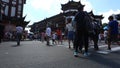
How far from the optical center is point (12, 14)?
154ft

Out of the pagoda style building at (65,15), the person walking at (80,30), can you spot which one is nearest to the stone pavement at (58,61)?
the person walking at (80,30)

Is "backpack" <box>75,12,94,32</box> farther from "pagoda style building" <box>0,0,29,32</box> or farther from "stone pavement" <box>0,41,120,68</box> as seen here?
"pagoda style building" <box>0,0,29,32</box>

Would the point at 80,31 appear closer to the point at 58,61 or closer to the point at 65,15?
the point at 58,61

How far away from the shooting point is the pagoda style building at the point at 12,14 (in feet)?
143

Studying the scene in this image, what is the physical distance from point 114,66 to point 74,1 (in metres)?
53.8

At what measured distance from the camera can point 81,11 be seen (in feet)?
25.3

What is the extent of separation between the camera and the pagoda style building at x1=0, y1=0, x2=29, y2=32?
143 ft

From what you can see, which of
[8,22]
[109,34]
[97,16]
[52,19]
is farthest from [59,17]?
[109,34]

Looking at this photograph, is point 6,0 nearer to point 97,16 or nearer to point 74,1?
point 74,1

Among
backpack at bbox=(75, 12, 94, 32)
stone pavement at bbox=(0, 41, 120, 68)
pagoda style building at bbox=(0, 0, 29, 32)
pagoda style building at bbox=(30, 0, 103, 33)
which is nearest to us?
stone pavement at bbox=(0, 41, 120, 68)

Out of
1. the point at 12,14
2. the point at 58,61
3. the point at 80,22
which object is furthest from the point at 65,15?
the point at 58,61

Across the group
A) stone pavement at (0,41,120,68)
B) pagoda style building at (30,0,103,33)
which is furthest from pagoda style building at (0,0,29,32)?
stone pavement at (0,41,120,68)

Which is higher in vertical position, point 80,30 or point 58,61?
point 80,30

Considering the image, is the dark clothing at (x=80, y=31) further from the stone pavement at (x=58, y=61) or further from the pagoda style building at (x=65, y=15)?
the pagoda style building at (x=65, y=15)
